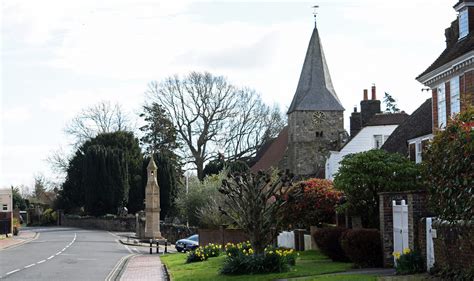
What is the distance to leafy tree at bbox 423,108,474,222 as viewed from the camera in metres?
14.5

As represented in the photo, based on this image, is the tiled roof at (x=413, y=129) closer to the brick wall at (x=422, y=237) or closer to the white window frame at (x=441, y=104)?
the white window frame at (x=441, y=104)

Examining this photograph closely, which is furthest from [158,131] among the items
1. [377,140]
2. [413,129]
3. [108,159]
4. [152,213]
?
[413,129]

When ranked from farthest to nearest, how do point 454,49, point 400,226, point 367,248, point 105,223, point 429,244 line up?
point 105,223 → point 454,49 → point 367,248 → point 400,226 → point 429,244

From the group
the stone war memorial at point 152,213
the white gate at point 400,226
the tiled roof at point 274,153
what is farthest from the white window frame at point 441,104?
the tiled roof at point 274,153

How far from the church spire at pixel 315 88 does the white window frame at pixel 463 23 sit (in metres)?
45.6

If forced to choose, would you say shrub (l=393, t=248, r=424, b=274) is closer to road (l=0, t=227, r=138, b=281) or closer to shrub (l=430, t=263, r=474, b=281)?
shrub (l=430, t=263, r=474, b=281)

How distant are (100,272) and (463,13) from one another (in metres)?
16.3

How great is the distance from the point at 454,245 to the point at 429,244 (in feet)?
7.83

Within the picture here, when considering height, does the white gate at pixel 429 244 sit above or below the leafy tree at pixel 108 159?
below

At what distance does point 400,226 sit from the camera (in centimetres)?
2105

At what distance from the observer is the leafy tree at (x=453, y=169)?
572 inches

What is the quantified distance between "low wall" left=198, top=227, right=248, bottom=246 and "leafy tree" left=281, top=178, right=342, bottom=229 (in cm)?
923

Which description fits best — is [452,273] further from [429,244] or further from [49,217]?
[49,217]

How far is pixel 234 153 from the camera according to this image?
265ft
